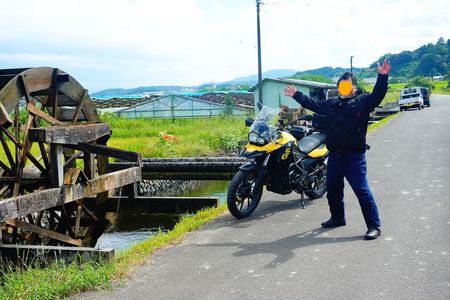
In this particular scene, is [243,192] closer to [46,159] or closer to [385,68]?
[385,68]

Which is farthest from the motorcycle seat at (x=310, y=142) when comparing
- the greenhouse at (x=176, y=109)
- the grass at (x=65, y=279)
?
the greenhouse at (x=176, y=109)

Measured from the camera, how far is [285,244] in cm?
609

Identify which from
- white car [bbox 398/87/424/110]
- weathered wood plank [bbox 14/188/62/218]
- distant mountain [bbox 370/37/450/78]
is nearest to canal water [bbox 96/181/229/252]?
weathered wood plank [bbox 14/188/62/218]

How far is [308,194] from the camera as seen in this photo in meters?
8.41

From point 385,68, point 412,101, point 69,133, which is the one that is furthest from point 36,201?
point 412,101

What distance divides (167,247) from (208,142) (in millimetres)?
17781

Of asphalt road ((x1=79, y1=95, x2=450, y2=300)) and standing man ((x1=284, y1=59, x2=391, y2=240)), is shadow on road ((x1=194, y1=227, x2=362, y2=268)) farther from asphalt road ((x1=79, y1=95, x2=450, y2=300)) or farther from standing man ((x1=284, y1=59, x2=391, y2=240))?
standing man ((x1=284, y1=59, x2=391, y2=240))

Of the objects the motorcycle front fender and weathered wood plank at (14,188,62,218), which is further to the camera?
the motorcycle front fender

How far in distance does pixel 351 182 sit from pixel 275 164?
1.65 metres

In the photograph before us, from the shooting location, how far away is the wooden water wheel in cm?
734

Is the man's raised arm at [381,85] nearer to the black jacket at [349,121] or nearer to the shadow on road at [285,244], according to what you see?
the black jacket at [349,121]

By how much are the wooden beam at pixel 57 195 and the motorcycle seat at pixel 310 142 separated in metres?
2.70

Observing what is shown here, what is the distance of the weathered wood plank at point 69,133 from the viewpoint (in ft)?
23.9

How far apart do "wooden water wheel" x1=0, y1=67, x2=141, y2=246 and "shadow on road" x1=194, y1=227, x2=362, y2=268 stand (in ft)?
7.68
